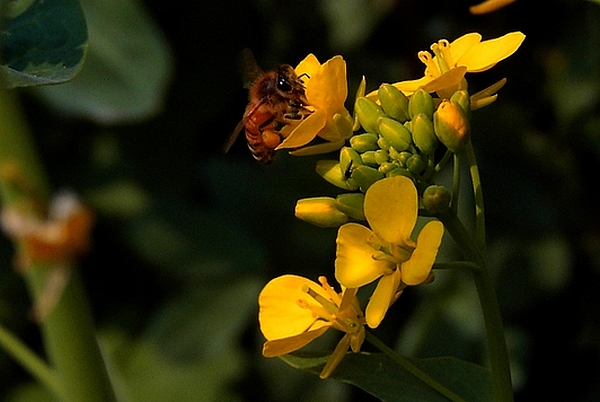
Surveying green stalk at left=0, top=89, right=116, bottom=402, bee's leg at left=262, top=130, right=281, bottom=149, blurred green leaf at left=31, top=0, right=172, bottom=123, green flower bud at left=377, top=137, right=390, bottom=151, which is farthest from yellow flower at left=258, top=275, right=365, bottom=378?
blurred green leaf at left=31, top=0, right=172, bottom=123

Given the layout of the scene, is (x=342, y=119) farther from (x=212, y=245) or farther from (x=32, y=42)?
(x=212, y=245)

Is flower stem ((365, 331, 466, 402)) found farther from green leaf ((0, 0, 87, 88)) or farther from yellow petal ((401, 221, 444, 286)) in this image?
green leaf ((0, 0, 87, 88))

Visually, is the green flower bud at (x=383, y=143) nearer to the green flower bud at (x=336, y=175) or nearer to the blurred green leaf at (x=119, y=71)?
the green flower bud at (x=336, y=175)

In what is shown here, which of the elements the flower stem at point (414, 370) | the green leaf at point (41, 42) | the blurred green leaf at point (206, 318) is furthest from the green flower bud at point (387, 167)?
the blurred green leaf at point (206, 318)

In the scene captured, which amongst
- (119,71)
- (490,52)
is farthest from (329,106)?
(119,71)

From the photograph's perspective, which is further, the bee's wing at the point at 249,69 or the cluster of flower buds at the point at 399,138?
the bee's wing at the point at 249,69
